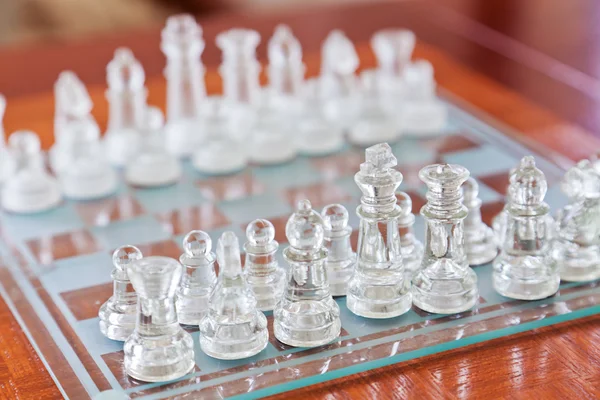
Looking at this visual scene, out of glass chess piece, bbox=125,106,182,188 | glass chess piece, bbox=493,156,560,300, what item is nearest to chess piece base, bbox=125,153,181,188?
glass chess piece, bbox=125,106,182,188

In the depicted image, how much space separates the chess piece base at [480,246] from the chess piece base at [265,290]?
285 millimetres

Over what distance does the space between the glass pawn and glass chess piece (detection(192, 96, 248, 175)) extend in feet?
1.92

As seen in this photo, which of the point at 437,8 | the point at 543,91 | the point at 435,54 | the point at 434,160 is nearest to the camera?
the point at 434,160

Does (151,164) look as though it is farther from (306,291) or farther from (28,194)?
(306,291)

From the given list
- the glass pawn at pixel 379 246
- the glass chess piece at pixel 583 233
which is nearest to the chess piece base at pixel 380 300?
the glass pawn at pixel 379 246

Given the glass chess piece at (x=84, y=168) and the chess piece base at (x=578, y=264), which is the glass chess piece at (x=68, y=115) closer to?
the glass chess piece at (x=84, y=168)

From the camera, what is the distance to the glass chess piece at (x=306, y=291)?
4.65 feet

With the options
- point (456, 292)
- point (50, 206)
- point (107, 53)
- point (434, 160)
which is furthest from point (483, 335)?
point (107, 53)

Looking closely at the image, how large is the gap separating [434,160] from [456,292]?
61 cm

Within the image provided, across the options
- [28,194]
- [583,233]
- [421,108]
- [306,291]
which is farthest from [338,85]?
[306,291]

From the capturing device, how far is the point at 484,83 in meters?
2.46

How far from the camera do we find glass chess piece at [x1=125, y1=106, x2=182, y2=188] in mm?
2000

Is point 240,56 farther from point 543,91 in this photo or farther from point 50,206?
point 543,91

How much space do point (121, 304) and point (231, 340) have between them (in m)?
0.16
